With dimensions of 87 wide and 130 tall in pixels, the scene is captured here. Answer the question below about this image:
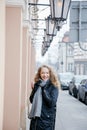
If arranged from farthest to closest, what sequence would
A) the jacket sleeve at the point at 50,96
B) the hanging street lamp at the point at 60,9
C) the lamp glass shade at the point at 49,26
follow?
1. the lamp glass shade at the point at 49,26
2. the hanging street lamp at the point at 60,9
3. the jacket sleeve at the point at 50,96

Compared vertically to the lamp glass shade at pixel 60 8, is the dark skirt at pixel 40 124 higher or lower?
lower

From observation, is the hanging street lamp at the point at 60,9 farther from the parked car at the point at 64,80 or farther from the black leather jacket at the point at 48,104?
the parked car at the point at 64,80

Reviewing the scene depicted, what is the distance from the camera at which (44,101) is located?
6.60 meters

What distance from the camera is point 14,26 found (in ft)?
30.9

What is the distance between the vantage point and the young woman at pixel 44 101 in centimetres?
655

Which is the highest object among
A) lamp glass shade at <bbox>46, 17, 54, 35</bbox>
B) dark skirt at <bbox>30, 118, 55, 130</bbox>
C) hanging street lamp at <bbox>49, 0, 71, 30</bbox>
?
lamp glass shade at <bbox>46, 17, 54, 35</bbox>

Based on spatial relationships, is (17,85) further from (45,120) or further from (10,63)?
(45,120)

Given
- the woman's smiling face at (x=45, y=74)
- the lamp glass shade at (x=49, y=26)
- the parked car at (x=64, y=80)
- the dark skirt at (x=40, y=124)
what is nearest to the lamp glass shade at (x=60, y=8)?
the woman's smiling face at (x=45, y=74)

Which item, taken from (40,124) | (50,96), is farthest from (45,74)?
(40,124)

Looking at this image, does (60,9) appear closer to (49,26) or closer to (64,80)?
(49,26)

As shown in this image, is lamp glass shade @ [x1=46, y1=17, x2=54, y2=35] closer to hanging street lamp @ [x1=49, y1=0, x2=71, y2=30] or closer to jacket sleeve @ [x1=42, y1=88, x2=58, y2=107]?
hanging street lamp @ [x1=49, y1=0, x2=71, y2=30]

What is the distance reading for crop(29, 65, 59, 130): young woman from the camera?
655 cm

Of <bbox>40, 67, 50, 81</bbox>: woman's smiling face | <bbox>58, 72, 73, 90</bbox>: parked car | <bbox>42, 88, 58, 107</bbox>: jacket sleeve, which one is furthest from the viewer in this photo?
<bbox>58, 72, 73, 90</bbox>: parked car

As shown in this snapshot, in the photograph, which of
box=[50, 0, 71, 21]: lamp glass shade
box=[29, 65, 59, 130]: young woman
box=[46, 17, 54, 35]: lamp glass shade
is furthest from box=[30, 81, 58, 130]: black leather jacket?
Answer: box=[46, 17, 54, 35]: lamp glass shade
